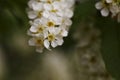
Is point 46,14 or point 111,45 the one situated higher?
point 46,14

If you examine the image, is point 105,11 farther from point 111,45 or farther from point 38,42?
point 38,42

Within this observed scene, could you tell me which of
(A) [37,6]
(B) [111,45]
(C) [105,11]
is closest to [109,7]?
(C) [105,11]

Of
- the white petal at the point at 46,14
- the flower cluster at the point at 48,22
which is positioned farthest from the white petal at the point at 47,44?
the white petal at the point at 46,14

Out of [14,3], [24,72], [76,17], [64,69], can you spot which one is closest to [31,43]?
[76,17]

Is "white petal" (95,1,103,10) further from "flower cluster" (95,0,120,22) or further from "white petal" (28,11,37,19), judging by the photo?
"white petal" (28,11,37,19)

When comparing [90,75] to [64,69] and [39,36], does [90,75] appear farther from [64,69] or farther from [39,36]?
[64,69]
